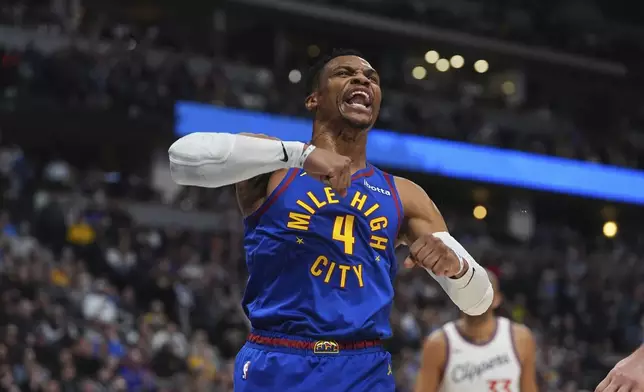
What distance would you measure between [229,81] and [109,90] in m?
3.38

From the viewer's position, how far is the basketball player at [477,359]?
301 inches

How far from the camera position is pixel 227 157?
455cm

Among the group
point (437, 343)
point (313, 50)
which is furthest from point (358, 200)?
point (313, 50)

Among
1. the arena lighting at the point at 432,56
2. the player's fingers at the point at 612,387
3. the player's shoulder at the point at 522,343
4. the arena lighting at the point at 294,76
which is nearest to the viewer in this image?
the player's fingers at the point at 612,387

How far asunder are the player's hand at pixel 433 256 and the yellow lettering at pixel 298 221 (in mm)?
491

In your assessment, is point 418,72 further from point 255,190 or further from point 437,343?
point 255,190

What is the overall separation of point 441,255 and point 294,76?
63.9 feet

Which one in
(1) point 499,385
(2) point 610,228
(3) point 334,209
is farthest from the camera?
(2) point 610,228

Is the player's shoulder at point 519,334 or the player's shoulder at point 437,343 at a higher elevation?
the player's shoulder at point 519,334

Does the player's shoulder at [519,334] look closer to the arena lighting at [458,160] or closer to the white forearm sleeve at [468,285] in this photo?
the white forearm sleeve at [468,285]

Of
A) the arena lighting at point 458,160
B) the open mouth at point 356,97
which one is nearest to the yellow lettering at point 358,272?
the open mouth at point 356,97

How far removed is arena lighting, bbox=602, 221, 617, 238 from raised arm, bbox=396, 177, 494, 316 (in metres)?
25.3

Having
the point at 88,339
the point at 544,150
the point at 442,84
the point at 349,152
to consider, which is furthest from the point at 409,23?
the point at 349,152

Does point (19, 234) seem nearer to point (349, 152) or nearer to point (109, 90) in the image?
point (109, 90)
